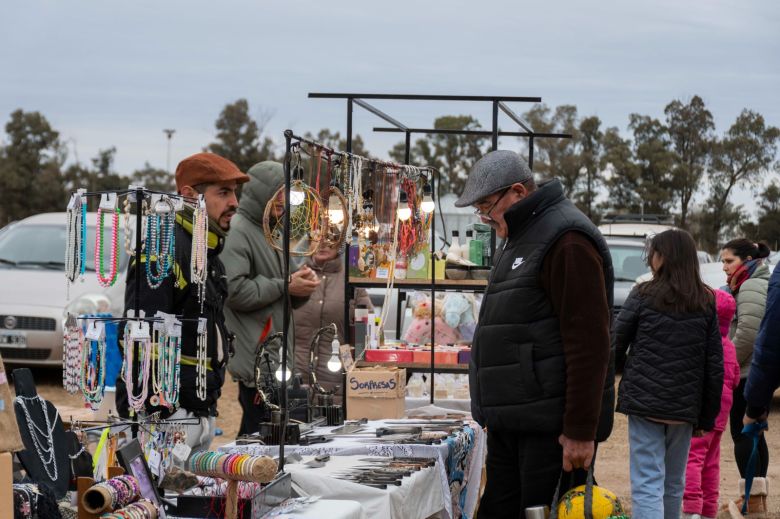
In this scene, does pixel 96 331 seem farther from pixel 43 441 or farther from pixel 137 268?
pixel 43 441

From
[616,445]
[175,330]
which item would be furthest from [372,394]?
[616,445]

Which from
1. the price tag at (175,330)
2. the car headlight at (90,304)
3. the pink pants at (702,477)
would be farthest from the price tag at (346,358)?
the car headlight at (90,304)

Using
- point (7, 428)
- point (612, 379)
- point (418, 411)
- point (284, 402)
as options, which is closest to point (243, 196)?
point (418, 411)

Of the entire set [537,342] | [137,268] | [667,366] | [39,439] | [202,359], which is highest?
[137,268]

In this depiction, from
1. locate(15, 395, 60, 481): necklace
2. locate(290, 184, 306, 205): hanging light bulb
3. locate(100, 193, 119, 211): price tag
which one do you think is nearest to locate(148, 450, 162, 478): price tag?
locate(15, 395, 60, 481): necklace

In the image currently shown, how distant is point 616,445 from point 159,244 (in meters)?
6.35

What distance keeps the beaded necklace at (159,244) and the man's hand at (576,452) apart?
1442 mm

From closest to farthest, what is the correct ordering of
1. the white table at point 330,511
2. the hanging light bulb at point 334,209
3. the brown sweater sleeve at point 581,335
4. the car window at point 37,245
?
1. the white table at point 330,511
2. the brown sweater sleeve at point 581,335
3. the hanging light bulb at point 334,209
4. the car window at point 37,245

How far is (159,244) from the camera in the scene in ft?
11.7

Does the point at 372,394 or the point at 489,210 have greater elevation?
the point at 489,210

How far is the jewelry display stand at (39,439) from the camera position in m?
3.20

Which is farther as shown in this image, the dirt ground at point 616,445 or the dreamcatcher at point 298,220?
the dirt ground at point 616,445

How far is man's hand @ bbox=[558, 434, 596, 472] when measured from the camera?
3367mm

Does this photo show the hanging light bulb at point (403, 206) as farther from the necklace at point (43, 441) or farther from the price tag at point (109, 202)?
the necklace at point (43, 441)
